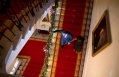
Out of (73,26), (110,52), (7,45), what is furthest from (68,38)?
(7,45)

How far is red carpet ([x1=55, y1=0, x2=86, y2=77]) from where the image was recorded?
18.3 feet

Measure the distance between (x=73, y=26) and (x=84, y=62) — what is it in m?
1.54

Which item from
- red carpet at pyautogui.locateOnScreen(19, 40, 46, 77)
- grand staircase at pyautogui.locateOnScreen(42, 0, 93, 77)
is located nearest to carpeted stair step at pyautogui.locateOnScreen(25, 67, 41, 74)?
red carpet at pyautogui.locateOnScreen(19, 40, 46, 77)

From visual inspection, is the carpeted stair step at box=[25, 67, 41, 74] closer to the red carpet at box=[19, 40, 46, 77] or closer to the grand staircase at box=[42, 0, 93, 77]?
the red carpet at box=[19, 40, 46, 77]

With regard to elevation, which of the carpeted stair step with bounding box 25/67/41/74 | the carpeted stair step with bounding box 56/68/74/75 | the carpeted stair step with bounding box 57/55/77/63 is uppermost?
the carpeted stair step with bounding box 57/55/77/63

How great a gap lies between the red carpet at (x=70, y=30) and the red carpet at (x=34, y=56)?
296cm

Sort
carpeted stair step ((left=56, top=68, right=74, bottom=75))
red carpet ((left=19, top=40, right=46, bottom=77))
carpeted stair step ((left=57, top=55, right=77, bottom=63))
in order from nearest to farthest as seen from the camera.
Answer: carpeted stair step ((left=56, top=68, right=74, bottom=75)) → carpeted stair step ((left=57, top=55, right=77, bottom=63)) → red carpet ((left=19, top=40, right=46, bottom=77))

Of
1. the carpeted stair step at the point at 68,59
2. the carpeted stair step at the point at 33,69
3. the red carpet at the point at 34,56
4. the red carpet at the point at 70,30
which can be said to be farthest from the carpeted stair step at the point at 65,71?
the carpeted stair step at the point at 33,69

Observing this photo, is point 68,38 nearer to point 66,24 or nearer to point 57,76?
point 66,24

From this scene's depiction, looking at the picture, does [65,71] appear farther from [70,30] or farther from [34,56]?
[34,56]

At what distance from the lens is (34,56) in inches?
369

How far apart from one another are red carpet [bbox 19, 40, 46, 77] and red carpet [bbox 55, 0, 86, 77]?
2.96 m

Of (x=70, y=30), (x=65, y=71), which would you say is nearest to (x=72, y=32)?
(x=70, y=30)

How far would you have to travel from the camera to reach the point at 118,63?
242 centimetres
